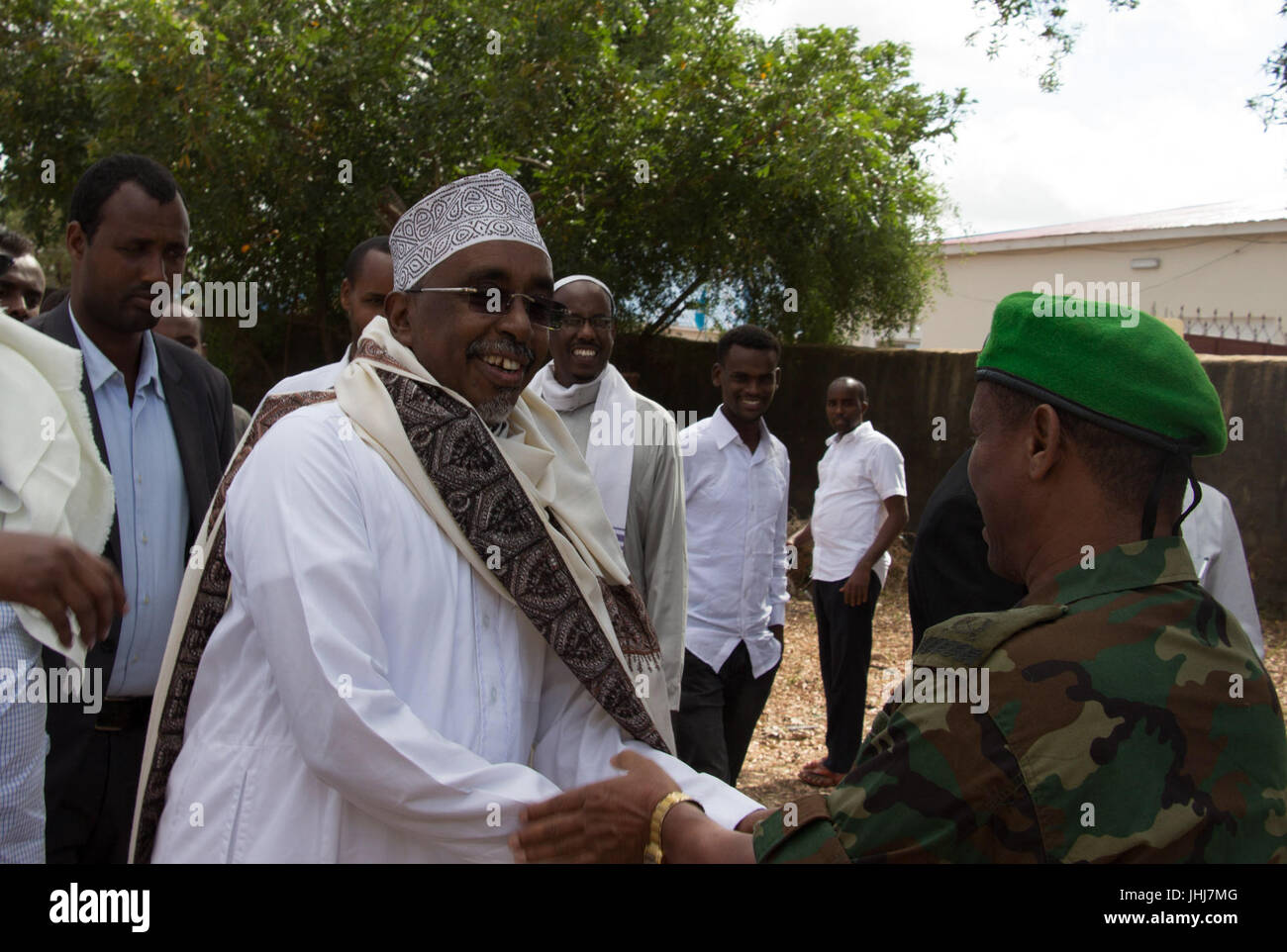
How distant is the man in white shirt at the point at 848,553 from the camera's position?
6648 mm

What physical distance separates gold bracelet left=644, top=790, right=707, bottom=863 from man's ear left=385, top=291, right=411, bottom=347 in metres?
1.10

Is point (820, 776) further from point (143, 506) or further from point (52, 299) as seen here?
point (52, 299)

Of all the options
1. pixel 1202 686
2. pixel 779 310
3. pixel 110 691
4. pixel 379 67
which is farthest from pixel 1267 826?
pixel 779 310

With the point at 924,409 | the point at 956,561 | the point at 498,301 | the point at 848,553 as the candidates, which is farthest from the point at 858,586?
the point at 924,409

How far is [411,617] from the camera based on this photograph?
7.09 ft

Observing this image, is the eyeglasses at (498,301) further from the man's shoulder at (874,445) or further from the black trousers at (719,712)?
the man's shoulder at (874,445)

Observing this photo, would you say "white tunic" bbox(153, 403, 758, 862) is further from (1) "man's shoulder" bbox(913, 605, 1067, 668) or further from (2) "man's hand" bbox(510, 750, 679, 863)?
(1) "man's shoulder" bbox(913, 605, 1067, 668)

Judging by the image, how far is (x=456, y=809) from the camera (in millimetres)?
2045

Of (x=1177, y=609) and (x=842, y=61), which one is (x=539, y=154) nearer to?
(x=842, y=61)

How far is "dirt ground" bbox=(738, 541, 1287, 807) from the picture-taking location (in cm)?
667

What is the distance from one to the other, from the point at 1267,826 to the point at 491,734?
134cm

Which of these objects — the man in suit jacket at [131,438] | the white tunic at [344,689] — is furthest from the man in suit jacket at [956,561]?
the man in suit jacket at [131,438]

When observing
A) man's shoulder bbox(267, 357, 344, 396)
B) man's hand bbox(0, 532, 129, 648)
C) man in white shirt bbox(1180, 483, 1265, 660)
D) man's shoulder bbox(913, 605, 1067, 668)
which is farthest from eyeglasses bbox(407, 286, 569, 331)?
man in white shirt bbox(1180, 483, 1265, 660)

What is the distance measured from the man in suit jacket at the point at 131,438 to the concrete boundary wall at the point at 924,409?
7.98 m
